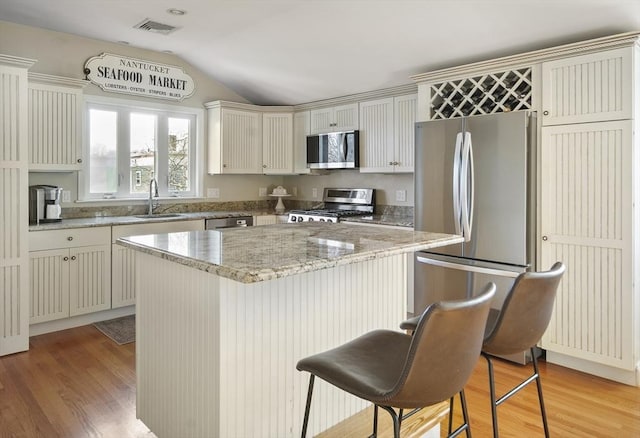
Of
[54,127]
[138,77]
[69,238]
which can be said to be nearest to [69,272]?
[69,238]

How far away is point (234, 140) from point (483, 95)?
9.10 feet

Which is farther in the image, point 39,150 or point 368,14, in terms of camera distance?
point 39,150

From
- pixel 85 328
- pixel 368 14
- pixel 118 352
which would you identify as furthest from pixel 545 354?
pixel 85 328

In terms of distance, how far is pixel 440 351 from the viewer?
126 centimetres

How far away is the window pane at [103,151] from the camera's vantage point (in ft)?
14.7

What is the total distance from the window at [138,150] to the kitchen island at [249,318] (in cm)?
283

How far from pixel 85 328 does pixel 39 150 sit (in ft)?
5.07

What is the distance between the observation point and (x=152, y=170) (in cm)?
492

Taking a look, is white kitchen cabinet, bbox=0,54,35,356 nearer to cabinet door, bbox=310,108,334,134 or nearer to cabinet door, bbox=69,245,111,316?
cabinet door, bbox=69,245,111,316

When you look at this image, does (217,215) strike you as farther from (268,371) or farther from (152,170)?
(268,371)

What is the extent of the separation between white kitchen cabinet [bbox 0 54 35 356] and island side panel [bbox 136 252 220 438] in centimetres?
174

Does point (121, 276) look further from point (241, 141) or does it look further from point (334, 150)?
point (334, 150)

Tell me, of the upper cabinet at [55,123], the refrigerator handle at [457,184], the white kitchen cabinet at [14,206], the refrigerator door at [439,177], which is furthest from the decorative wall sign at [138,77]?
the refrigerator handle at [457,184]

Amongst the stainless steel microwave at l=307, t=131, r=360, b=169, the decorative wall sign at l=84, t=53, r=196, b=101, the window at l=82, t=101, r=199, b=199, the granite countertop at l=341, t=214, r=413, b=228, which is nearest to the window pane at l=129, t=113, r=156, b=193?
the window at l=82, t=101, r=199, b=199
